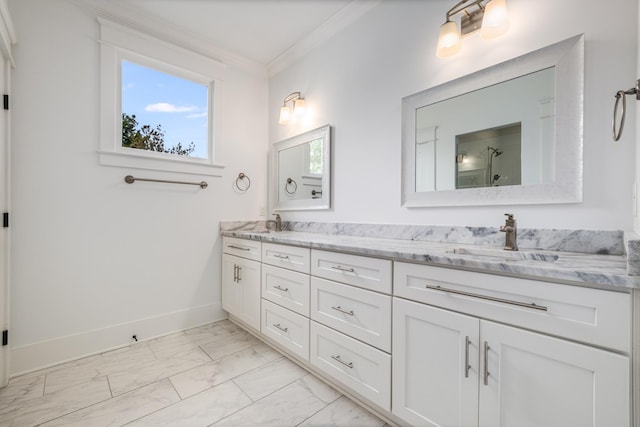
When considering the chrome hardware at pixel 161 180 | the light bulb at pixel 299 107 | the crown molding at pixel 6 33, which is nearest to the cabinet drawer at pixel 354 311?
the chrome hardware at pixel 161 180

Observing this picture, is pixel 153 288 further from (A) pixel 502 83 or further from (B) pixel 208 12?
(A) pixel 502 83

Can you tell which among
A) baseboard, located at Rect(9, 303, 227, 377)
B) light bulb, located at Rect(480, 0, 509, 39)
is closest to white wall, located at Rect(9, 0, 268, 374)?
baseboard, located at Rect(9, 303, 227, 377)

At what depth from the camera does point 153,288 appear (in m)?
2.42

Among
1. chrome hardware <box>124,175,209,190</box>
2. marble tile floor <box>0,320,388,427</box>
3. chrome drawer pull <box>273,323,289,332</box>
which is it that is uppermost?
chrome hardware <box>124,175,209,190</box>

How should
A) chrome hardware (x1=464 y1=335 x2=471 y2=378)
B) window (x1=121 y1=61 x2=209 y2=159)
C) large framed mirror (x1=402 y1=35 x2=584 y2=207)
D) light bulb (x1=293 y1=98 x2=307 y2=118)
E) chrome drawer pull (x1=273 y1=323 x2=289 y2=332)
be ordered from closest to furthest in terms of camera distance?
chrome hardware (x1=464 y1=335 x2=471 y2=378) < large framed mirror (x1=402 y1=35 x2=584 y2=207) < chrome drawer pull (x1=273 y1=323 x2=289 y2=332) < window (x1=121 y1=61 x2=209 y2=159) < light bulb (x1=293 y1=98 x2=307 y2=118)

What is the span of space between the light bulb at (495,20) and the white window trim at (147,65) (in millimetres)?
2277

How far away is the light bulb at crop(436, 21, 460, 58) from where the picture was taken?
155 cm

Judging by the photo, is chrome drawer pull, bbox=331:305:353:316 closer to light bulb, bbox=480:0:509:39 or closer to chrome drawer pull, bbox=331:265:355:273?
chrome drawer pull, bbox=331:265:355:273

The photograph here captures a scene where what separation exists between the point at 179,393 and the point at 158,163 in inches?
69.5

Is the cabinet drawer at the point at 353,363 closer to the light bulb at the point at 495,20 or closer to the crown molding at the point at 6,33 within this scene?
the light bulb at the point at 495,20

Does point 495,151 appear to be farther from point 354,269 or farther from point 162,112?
point 162,112

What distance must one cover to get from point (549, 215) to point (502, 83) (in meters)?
0.74

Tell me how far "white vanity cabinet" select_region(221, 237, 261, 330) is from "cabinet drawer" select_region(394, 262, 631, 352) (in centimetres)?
137

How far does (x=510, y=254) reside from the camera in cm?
136
